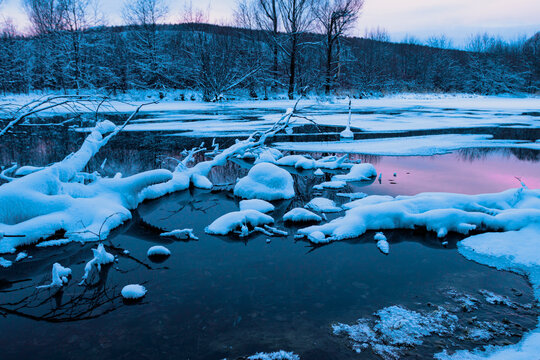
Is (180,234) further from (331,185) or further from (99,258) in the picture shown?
(331,185)

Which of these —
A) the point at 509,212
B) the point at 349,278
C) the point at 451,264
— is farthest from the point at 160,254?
the point at 509,212

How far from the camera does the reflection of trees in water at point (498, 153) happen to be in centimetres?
870

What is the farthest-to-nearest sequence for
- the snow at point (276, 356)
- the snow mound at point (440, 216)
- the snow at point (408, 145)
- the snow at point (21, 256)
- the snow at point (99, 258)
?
1. the snow at point (408, 145)
2. the snow mound at point (440, 216)
3. the snow at point (21, 256)
4. the snow at point (99, 258)
5. the snow at point (276, 356)

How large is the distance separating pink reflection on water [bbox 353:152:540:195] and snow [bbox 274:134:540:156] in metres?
0.46

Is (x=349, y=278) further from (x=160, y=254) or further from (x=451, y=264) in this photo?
(x=160, y=254)

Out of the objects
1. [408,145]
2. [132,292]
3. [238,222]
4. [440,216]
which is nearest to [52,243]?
[132,292]

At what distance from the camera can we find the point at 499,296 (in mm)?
2967

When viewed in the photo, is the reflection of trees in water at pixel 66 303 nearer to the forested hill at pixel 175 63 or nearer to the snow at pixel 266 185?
the snow at pixel 266 185

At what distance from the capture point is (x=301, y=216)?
472cm

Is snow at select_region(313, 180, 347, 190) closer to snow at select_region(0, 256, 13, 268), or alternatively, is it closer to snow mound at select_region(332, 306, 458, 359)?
snow mound at select_region(332, 306, 458, 359)

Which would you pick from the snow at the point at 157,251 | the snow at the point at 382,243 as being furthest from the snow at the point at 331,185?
the snow at the point at 157,251

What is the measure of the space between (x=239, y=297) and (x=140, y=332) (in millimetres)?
790

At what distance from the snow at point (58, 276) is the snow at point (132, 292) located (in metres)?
0.60

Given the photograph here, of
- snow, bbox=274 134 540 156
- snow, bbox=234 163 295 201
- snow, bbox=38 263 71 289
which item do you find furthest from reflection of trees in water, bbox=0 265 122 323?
snow, bbox=274 134 540 156
